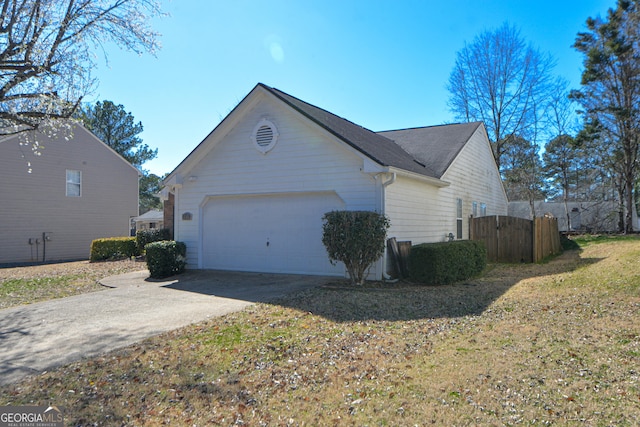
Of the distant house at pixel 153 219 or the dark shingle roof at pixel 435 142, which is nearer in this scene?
the dark shingle roof at pixel 435 142

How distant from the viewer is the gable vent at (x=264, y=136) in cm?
1219

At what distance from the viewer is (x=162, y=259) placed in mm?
12453

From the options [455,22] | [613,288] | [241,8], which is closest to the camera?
[613,288]

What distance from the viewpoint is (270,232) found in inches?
488

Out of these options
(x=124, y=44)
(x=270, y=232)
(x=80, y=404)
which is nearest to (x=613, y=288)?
(x=270, y=232)

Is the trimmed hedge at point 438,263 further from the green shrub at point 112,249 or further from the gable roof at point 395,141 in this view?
the green shrub at point 112,249

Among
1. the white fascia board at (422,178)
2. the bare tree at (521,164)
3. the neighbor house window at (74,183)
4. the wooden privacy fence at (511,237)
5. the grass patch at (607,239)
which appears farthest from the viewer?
the bare tree at (521,164)

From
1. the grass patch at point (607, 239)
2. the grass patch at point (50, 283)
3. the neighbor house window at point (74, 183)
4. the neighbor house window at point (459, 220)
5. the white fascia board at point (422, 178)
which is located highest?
the neighbor house window at point (74, 183)

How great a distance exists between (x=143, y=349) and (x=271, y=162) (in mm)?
7380

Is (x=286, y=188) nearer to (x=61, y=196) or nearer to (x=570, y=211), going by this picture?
(x=61, y=196)

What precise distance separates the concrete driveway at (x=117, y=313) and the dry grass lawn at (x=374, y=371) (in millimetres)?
538

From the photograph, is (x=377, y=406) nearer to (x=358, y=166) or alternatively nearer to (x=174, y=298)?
(x=174, y=298)

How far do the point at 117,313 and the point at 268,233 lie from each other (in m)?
5.21


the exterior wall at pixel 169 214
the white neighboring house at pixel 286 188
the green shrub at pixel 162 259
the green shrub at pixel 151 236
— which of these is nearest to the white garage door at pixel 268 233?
the white neighboring house at pixel 286 188
